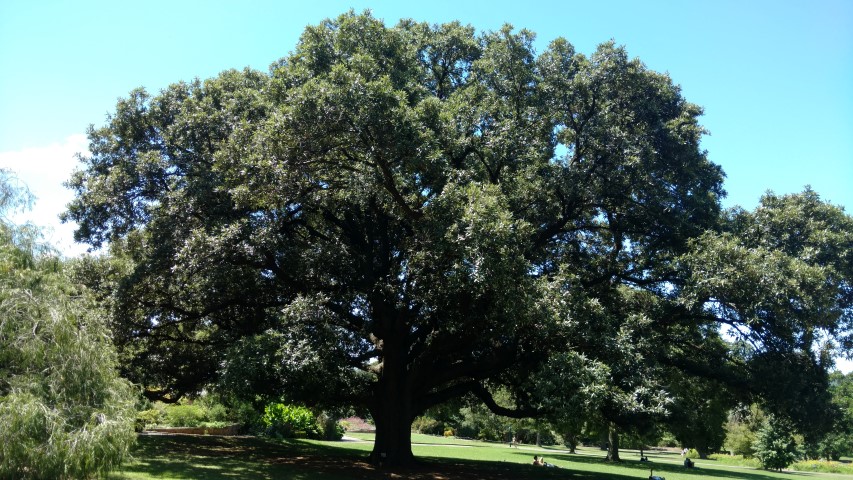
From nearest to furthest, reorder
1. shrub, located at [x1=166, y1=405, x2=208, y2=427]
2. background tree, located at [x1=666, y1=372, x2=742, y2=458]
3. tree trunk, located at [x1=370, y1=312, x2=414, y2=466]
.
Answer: background tree, located at [x1=666, y1=372, x2=742, y2=458]
tree trunk, located at [x1=370, y1=312, x2=414, y2=466]
shrub, located at [x1=166, y1=405, x2=208, y2=427]

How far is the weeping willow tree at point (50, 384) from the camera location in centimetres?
895

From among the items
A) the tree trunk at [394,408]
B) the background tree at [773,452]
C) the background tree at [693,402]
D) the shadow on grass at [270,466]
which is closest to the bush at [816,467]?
the background tree at [773,452]

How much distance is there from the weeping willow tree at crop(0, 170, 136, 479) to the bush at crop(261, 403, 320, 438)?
24302mm

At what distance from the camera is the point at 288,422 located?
35.9 m

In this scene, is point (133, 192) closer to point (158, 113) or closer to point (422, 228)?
point (158, 113)

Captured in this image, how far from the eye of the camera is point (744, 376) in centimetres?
1977

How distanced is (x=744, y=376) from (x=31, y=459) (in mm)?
20270

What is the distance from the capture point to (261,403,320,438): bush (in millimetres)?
34875

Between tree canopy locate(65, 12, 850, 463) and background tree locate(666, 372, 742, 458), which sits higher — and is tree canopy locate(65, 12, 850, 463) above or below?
above

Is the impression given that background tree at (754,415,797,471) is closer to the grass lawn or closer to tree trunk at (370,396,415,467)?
the grass lawn

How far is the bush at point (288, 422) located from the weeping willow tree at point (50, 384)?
2430cm

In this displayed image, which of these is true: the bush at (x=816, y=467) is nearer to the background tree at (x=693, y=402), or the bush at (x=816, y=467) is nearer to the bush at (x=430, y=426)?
the background tree at (x=693, y=402)

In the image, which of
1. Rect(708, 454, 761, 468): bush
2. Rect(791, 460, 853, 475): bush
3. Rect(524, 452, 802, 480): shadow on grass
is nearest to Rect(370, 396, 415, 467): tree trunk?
Rect(524, 452, 802, 480): shadow on grass

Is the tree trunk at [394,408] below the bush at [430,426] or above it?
above
